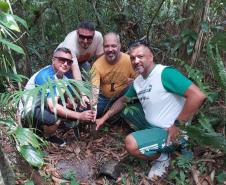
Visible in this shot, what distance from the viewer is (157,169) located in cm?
386

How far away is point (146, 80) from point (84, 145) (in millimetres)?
1050

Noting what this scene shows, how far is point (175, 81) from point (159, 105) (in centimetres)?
33

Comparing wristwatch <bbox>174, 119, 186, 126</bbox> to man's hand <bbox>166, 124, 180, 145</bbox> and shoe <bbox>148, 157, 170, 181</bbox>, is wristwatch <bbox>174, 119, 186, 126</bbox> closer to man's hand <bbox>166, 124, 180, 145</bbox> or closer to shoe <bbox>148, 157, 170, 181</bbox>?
man's hand <bbox>166, 124, 180, 145</bbox>

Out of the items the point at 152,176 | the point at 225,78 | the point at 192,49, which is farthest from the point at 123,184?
the point at 192,49

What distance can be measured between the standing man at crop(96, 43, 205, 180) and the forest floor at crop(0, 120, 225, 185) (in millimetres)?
197

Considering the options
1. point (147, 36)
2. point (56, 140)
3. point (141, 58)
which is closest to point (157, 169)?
point (141, 58)

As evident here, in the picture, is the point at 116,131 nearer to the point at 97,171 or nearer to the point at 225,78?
the point at 97,171

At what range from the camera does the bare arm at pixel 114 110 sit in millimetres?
4422

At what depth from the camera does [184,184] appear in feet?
11.9

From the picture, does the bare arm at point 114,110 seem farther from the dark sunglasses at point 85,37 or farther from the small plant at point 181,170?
the small plant at point 181,170

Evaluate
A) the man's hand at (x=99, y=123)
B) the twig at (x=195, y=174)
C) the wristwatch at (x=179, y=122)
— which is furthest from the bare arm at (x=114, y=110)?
the twig at (x=195, y=174)

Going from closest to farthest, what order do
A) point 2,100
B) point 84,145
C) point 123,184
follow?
point 2,100, point 123,184, point 84,145

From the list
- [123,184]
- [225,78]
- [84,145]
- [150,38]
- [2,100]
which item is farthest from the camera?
[150,38]

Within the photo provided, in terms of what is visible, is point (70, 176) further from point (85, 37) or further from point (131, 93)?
point (85, 37)
